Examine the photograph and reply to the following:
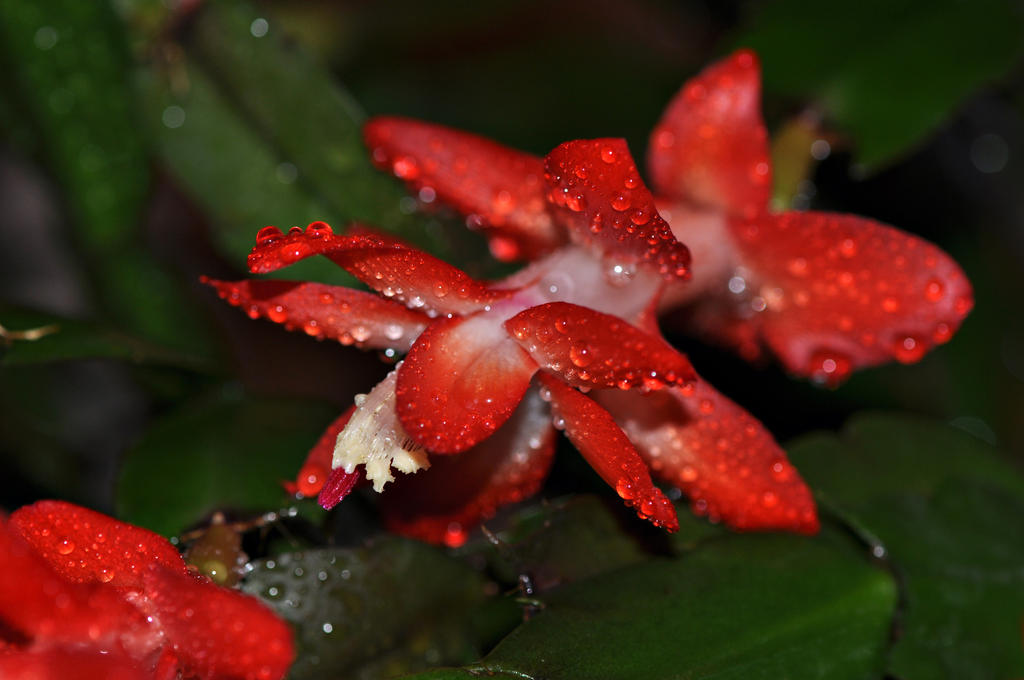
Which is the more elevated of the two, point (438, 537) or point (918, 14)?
point (918, 14)

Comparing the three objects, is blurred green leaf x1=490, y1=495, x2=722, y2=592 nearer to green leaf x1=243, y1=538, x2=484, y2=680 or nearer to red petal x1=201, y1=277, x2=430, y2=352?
green leaf x1=243, y1=538, x2=484, y2=680

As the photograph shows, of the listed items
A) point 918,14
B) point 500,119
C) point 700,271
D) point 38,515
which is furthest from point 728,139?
point 500,119

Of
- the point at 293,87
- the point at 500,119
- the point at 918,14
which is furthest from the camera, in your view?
the point at 500,119

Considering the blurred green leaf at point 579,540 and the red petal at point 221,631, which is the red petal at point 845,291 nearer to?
the blurred green leaf at point 579,540

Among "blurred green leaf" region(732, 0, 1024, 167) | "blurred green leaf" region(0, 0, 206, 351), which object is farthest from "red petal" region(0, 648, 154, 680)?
"blurred green leaf" region(732, 0, 1024, 167)

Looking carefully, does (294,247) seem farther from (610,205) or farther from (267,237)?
(610,205)

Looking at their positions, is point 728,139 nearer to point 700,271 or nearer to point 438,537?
point 700,271

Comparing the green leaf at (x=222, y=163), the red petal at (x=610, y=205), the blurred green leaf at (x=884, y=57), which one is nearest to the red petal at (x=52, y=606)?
the red petal at (x=610, y=205)
